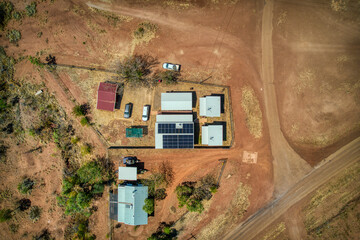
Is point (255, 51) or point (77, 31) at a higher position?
point (77, 31)

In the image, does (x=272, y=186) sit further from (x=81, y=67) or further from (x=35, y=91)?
(x=35, y=91)

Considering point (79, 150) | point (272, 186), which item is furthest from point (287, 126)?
point (79, 150)

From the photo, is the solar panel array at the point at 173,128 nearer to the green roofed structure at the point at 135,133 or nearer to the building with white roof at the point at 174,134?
the building with white roof at the point at 174,134

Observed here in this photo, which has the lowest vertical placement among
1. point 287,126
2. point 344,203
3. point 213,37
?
point 344,203

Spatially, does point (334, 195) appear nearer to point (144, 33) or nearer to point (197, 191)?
point (197, 191)

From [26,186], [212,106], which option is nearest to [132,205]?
[26,186]

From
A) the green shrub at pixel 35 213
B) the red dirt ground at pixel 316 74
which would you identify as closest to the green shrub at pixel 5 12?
the green shrub at pixel 35 213
